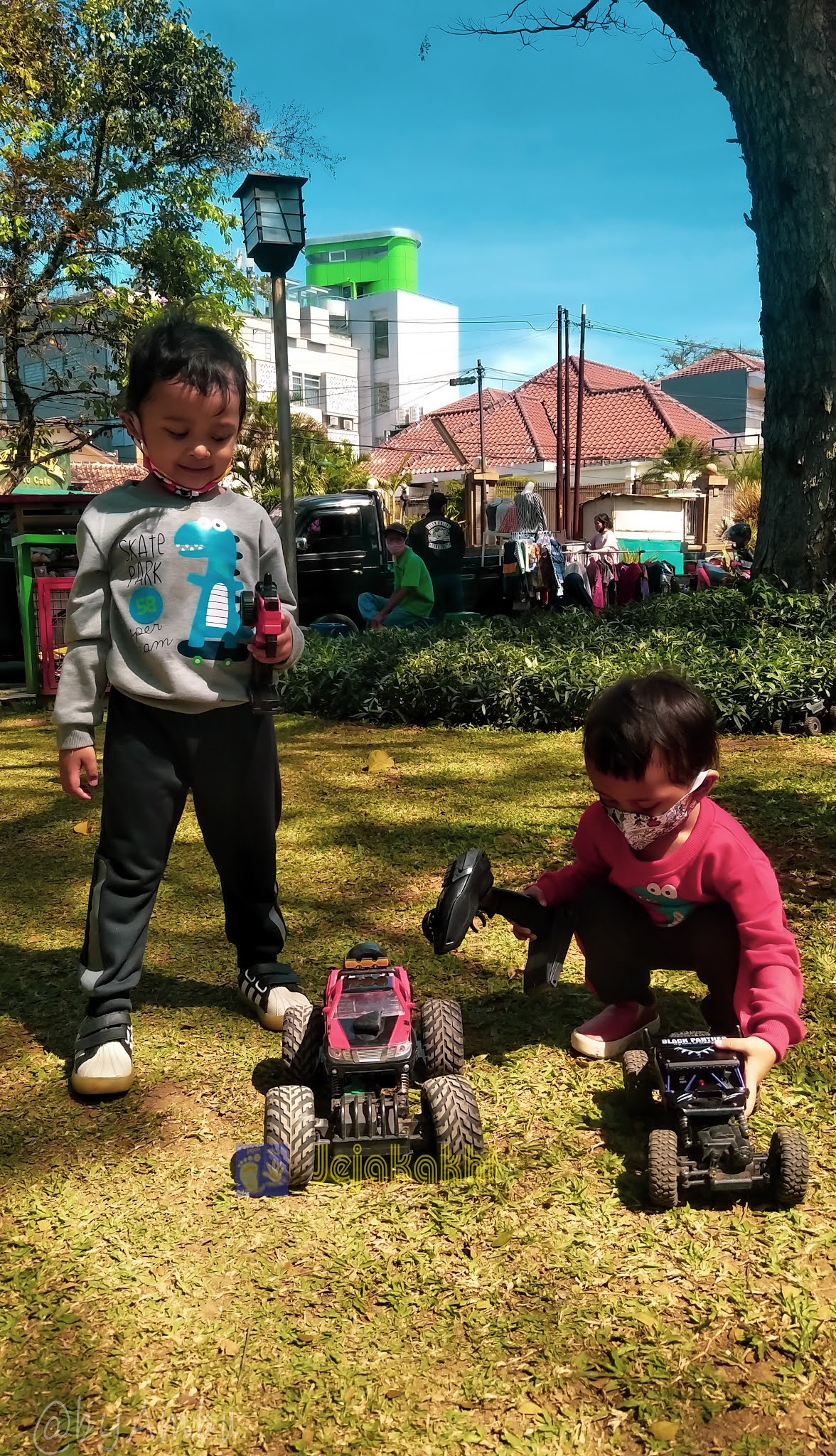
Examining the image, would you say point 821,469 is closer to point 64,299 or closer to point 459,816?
point 459,816

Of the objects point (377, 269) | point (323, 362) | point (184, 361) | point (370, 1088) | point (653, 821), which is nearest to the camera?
point (370, 1088)

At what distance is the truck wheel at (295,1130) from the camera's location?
183 cm

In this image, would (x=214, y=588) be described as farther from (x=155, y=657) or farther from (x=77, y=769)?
(x=77, y=769)

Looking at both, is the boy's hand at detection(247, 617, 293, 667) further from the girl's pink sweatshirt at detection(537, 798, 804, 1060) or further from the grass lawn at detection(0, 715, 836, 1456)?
the grass lawn at detection(0, 715, 836, 1456)

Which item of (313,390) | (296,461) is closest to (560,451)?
(296,461)

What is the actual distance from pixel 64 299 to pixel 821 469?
34.4 feet

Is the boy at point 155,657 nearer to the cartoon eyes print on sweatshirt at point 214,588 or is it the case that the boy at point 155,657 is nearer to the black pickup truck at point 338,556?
the cartoon eyes print on sweatshirt at point 214,588

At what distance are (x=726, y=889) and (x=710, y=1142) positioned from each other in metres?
0.49

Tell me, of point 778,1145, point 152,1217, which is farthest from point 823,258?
point 152,1217

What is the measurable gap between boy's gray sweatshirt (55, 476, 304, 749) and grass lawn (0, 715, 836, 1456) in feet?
2.69

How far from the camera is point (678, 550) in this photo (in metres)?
17.0

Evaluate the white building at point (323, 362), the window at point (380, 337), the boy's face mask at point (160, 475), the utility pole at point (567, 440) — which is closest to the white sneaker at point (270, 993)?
the boy's face mask at point (160, 475)

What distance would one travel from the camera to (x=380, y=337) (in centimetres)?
6194

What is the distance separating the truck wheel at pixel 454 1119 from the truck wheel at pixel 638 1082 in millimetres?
333
